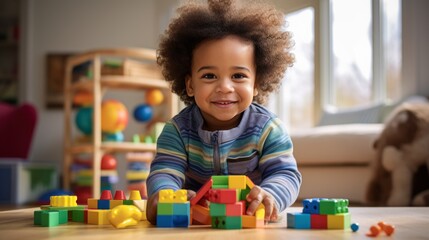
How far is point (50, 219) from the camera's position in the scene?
1.01m

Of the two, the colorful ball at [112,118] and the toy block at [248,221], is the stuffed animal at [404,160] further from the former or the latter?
the colorful ball at [112,118]

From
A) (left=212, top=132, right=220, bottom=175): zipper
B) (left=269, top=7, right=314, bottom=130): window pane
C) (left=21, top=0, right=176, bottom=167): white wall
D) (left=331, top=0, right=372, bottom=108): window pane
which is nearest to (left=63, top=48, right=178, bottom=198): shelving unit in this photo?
(left=269, top=7, right=314, bottom=130): window pane

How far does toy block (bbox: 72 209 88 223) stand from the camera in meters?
1.08

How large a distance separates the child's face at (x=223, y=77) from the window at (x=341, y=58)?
1.96m

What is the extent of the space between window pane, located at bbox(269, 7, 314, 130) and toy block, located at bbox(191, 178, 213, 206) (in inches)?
109

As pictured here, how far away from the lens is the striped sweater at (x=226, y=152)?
3.75 ft

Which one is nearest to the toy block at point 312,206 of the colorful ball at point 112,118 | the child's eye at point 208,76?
the child's eye at point 208,76

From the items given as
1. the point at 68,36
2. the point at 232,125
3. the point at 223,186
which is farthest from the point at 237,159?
the point at 68,36

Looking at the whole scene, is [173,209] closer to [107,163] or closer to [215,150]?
[215,150]

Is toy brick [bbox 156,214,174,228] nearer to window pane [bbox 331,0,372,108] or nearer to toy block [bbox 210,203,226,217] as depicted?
toy block [bbox 210,203,226,217]

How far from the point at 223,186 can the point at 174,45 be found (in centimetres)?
41

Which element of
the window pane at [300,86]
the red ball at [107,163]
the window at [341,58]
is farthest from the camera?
the window pane at [300,86]

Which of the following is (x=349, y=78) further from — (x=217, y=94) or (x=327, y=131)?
(x=217, y=94)

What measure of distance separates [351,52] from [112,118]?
58.5 inches
